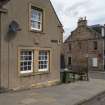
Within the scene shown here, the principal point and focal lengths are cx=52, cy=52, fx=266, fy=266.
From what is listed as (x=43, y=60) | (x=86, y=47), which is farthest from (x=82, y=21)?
(x=43, y=60)

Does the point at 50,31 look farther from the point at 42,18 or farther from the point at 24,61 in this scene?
the point at 24,61

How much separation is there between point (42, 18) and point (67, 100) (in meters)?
6.99

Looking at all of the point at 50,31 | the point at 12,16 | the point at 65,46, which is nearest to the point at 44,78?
the point at 50,31

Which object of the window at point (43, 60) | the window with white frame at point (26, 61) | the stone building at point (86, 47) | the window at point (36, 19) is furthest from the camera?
the stone building at point (86, 47)

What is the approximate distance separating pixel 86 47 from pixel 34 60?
33.6 m

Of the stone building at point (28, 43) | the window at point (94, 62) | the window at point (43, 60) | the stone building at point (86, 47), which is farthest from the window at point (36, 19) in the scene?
the window at point (94, 62)

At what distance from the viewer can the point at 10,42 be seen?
578 inches

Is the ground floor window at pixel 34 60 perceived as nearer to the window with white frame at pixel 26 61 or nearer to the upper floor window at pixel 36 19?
the window with white frame at pixel 26 61

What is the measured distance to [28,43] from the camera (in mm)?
16188

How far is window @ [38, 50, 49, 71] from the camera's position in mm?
17655

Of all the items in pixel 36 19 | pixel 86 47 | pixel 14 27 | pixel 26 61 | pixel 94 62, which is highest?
pixel 36 19

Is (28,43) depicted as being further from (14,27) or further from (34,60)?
(14,27)

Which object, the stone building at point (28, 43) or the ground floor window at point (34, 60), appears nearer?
the stone building at point (28, 43)

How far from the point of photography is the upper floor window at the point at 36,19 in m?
16.9
